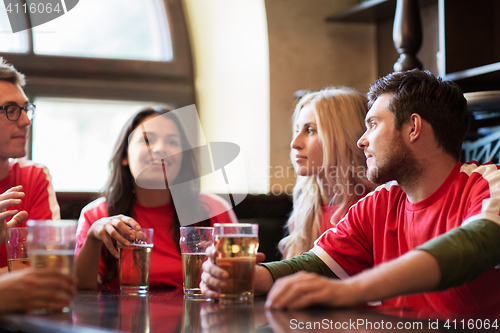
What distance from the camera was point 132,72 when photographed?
10.3 feet

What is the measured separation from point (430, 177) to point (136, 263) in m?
0.73

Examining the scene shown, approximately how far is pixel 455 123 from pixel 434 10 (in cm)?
189

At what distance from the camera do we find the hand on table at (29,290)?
713 mm

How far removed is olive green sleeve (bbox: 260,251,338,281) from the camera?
3.69ft

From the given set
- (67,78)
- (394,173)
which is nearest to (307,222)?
(394,173)

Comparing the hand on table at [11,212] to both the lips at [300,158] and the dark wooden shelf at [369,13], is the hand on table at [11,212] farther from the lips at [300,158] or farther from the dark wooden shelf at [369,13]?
the dark wooden shelf at [369,13]

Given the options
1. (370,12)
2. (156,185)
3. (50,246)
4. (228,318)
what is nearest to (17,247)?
(50,246)

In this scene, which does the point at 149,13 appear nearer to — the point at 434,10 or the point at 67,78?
the point at 67,78

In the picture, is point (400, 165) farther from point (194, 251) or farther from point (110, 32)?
point (110, 32)

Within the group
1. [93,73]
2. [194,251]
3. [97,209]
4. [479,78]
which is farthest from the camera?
[93,73]

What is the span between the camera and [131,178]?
6.17 ft

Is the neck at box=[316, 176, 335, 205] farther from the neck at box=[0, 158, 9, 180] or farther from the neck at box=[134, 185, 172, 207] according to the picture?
the neck at box=[0, 158, 9, 180]

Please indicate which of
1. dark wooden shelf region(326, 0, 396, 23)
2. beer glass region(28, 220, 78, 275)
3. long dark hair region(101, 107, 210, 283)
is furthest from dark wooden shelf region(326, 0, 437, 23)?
beer glass region(28, 220, 78, 275)

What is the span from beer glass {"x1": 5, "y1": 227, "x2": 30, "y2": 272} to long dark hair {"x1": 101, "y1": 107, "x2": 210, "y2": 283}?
0.71 meters
